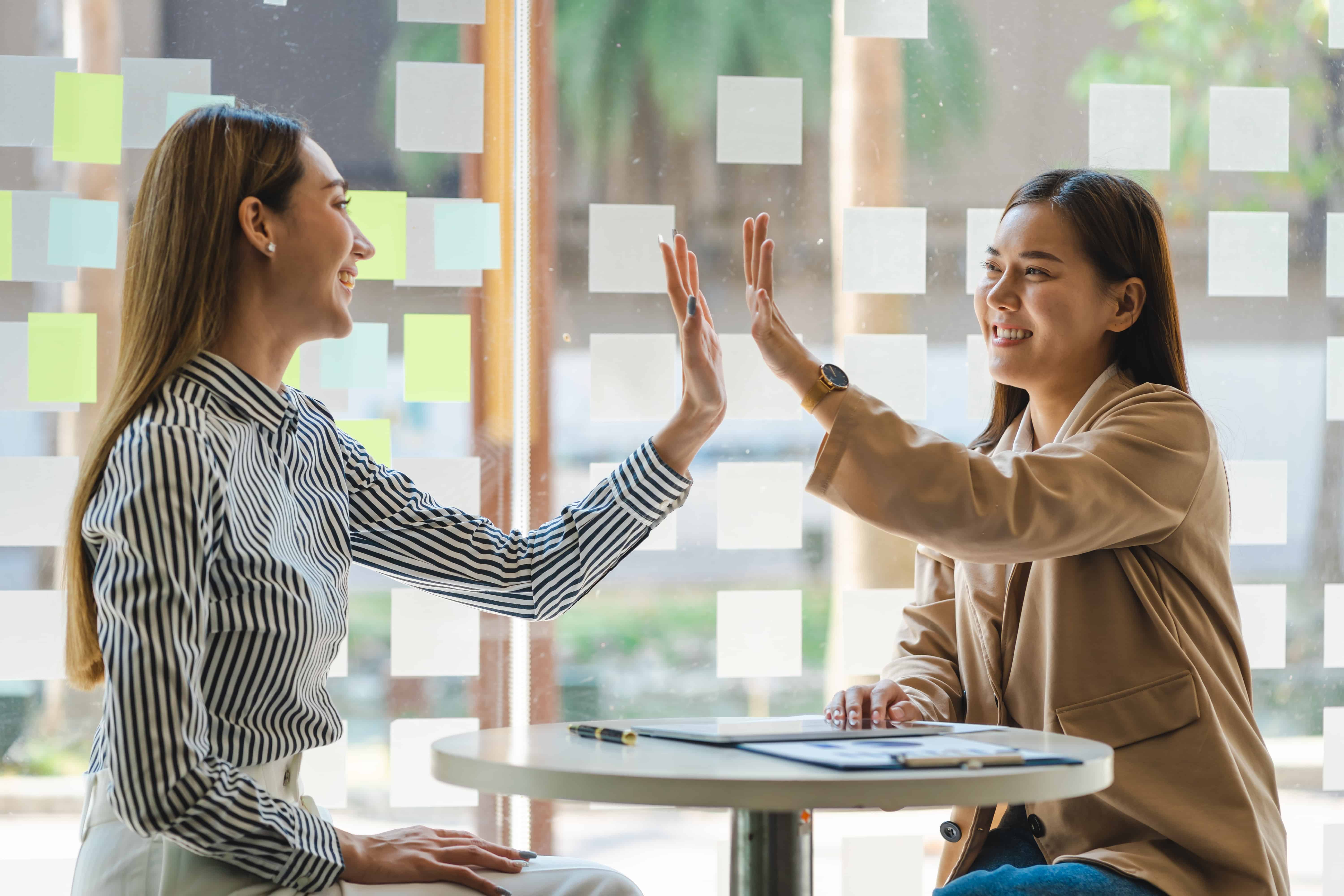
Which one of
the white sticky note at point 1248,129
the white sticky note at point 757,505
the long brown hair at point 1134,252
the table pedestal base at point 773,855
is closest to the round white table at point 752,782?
the table pedestal base at point 773,855

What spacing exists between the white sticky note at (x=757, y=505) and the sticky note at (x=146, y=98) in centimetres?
123

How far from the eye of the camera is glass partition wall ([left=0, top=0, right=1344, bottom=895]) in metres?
2.37

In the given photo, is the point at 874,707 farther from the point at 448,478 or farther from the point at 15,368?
the point at 15,368

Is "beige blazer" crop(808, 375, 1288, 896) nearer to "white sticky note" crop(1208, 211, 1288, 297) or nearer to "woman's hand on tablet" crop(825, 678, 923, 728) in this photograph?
"woman's hand on tablet" crop(825, 678, 923, 728)

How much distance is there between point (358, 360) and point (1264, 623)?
200cm

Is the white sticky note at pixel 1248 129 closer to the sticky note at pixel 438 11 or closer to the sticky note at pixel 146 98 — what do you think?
the sticky note at pixel 438 11

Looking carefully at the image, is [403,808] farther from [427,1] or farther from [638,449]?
[427,1]

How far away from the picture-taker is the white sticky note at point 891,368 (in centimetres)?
256

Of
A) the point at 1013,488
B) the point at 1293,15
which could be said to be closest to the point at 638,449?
the point at 1013,488

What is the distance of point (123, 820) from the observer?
140 cm

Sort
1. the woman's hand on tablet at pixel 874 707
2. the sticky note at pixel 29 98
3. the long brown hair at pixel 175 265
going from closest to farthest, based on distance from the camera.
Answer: the long brown hair at pixel 175 265
the woman's hand on tablet at pixel 874 707
the sticky note at pixel 29 98

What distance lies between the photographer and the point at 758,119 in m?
2.52

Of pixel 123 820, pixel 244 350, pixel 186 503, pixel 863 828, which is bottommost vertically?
pixel 863 828

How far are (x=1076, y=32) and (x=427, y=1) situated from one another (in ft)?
4.46
